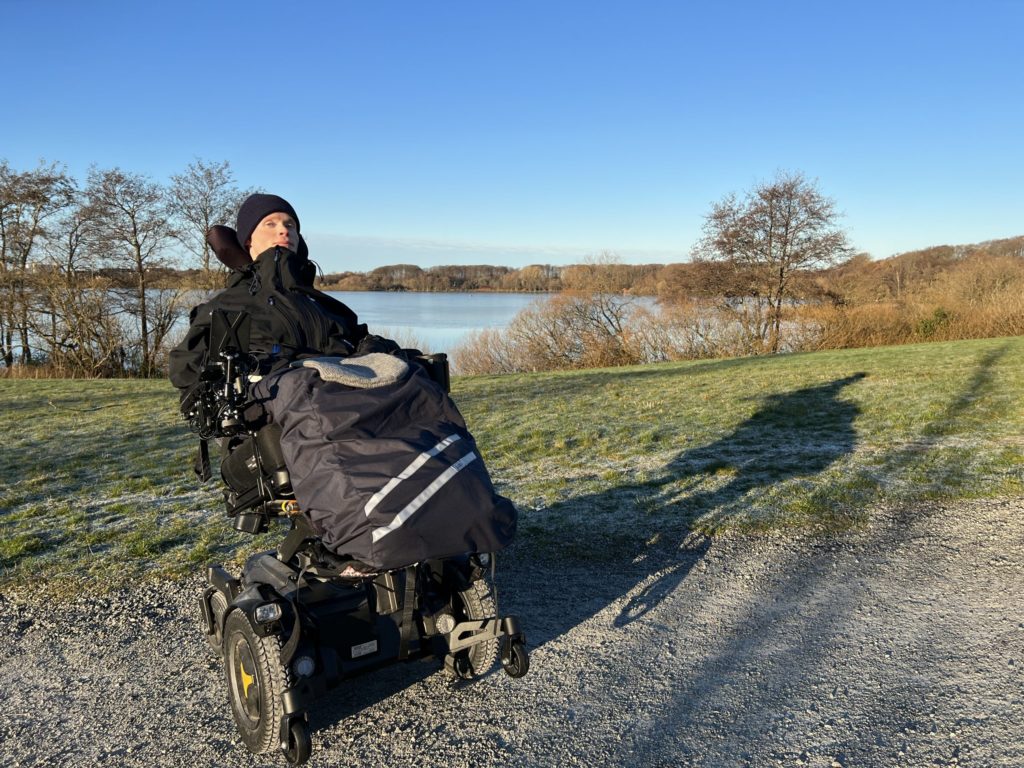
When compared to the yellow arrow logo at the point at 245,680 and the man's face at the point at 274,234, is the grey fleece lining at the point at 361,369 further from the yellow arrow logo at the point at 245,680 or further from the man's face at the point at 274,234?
the yellow arrow logo at the point at 245,680

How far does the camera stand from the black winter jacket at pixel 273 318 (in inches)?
118

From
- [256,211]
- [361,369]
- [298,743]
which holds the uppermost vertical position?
[256,211]

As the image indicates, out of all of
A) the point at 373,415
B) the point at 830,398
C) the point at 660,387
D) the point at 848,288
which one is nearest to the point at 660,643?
the point at 373,415

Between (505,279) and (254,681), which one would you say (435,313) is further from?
(254,681)

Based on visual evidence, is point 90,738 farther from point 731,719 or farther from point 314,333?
point 731,719

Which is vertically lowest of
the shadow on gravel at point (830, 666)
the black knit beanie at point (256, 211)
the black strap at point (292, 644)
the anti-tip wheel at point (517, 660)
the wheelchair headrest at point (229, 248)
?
the shadow on gravel at point (830, 666)

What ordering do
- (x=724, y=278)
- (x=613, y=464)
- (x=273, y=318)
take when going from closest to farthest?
(x=273, y=318) < (x=613, y=464) < (x=724, y=278)

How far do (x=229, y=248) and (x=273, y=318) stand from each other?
549mm

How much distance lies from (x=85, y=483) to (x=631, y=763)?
6.04 meters

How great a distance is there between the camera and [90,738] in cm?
285

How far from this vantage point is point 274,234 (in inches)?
135

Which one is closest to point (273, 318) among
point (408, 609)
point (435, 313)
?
point (408, 609)

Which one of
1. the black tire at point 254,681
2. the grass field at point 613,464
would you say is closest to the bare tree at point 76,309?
the grass field at point 613,464

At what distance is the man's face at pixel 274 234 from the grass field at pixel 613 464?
2302 millimetres
